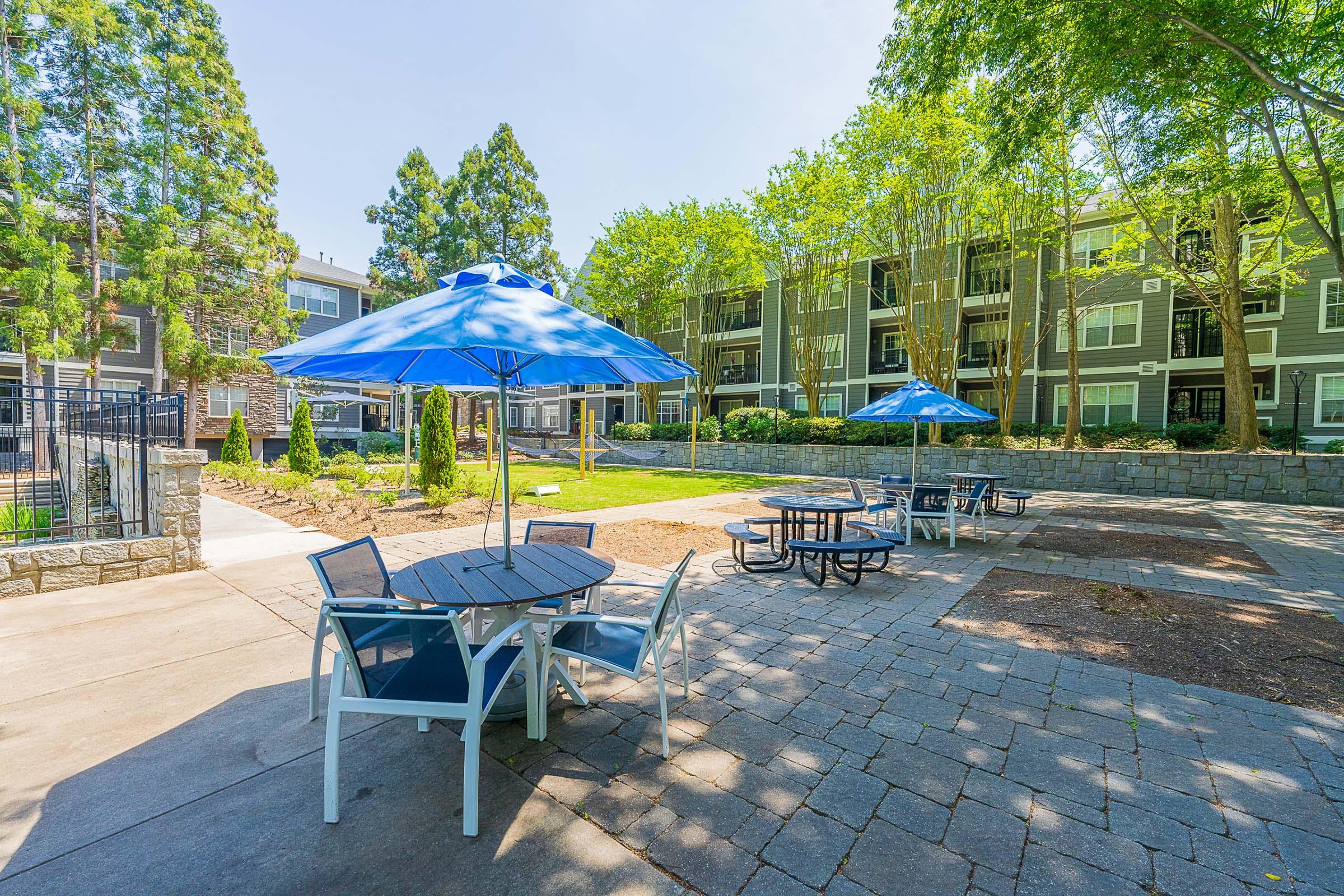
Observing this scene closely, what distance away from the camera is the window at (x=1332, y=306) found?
18.1 m

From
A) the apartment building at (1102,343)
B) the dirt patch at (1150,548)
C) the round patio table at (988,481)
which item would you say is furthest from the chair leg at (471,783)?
the apartment building at (1102,343)

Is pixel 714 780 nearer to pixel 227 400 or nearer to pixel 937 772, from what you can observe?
pixel 937 772

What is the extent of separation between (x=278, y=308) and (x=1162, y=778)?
2663 cm

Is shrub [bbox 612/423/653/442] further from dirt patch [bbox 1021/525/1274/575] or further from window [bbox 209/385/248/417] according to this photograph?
dirt patch [bbox 1021/525/1274/575]

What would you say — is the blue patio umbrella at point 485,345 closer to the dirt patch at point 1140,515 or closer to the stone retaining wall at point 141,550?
the stone retaining wall at point 141,550

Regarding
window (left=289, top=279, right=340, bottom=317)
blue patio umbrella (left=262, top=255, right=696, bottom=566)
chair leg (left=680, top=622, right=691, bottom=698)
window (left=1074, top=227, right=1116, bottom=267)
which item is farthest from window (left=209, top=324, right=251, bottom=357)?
window (left=1074, top=227, right=1116, bottom=267)

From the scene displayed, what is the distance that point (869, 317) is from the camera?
85.2ft

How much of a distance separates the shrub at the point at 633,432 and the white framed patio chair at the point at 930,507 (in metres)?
17.7

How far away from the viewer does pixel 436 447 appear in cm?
1077

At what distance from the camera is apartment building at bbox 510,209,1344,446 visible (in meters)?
18.4

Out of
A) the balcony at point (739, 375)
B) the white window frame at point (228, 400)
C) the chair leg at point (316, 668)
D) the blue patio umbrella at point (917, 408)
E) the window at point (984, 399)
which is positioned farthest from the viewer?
the balcony at point (739, 375)

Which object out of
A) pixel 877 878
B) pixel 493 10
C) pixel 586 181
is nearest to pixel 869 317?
pixel 586 181

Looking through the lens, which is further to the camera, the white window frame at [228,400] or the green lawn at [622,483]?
the white window frame at [228,400]

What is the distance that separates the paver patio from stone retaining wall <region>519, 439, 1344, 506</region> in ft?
30.6
